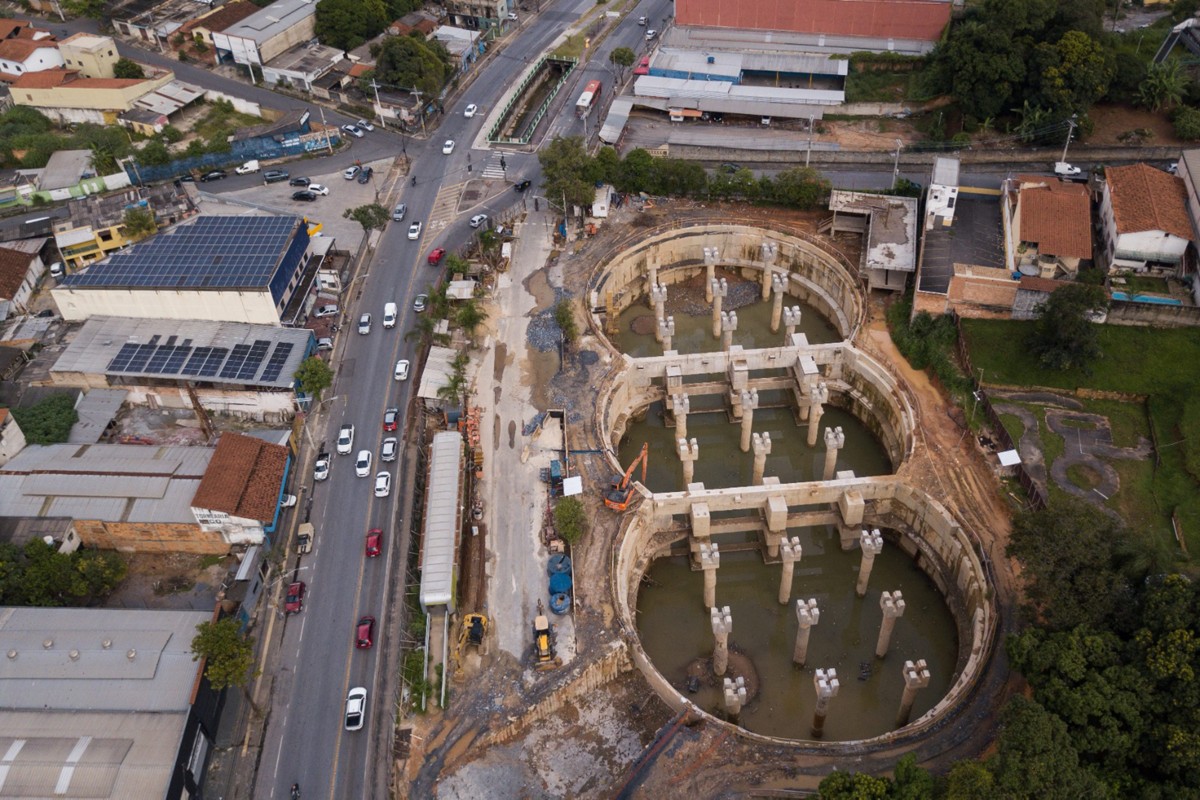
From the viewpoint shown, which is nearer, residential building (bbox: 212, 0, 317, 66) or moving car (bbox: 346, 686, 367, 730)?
moving car (bbox: 346, 686, 367, 730)

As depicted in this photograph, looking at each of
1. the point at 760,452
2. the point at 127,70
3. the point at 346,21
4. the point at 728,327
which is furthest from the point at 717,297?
the point at 127,70

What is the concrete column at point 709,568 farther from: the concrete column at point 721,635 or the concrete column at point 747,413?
the concrete column at point 747,413

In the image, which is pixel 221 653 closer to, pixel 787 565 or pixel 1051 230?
pixel 787 565

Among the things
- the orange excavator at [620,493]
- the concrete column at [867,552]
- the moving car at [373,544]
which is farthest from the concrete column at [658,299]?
the moving car at [373,544]

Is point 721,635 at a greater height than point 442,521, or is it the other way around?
point 442,521

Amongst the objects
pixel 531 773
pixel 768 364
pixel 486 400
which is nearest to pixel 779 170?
pixel 768 364

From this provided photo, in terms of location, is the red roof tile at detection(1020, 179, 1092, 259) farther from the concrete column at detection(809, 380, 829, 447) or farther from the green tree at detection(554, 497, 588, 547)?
the green tree at detection(554, 497, 588, 547)

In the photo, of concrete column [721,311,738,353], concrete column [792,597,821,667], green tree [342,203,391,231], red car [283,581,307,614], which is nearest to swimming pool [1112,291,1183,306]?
concrete column [721,311,738,353]
